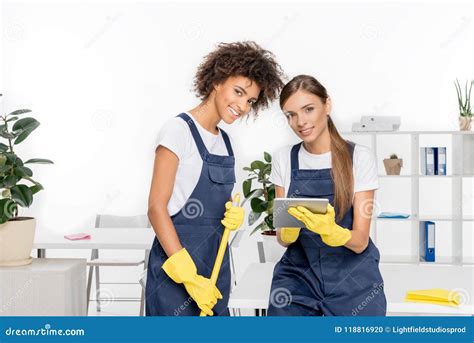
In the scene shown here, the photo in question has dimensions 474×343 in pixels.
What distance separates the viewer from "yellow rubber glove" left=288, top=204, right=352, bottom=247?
1.56 m

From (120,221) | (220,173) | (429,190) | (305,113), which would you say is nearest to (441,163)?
(429,190)

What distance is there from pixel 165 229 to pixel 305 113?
1.62ft

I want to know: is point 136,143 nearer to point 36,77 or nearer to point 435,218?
point 36,77

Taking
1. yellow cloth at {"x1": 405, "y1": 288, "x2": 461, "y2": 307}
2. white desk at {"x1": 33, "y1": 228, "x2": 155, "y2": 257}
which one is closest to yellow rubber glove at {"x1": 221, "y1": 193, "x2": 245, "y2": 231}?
yellow cloth at {"x1": 405, "y1": 288, "x2": 461, "y2": 307}

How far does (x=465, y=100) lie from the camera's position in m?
4.48

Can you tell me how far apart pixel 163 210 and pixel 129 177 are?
10.2 feet

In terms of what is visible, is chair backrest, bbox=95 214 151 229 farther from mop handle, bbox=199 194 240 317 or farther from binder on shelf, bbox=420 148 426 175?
mop handle, bbox=199 194 240 317

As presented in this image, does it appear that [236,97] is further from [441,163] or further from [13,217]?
[441,163]

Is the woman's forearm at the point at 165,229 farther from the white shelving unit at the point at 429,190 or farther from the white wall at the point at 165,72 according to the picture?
the white wall at the point at 165,72

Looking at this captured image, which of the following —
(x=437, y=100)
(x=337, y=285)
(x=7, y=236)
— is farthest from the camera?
(x=437, y=100)

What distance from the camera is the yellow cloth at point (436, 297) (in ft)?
5.82

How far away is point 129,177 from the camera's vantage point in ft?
15.0
